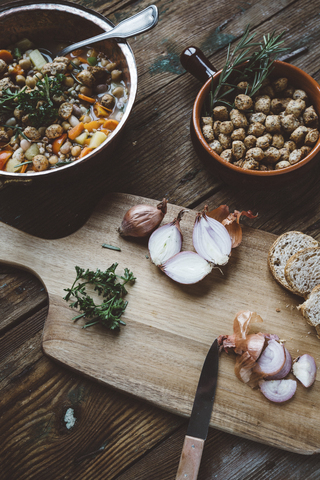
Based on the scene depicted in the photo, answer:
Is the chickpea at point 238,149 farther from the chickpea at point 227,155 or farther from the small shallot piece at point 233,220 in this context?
the small shallot piece at point 233,220

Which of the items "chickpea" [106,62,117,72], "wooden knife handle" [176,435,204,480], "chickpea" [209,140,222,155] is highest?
"chickpea" [106,62,117,72]

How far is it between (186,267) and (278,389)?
0.52 metres

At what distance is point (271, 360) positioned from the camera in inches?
47.8

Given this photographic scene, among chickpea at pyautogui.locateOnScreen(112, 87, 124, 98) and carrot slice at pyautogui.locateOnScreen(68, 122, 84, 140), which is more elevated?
chickpea at pyautogui.locateOnScreen(112, 87, 124, 98)

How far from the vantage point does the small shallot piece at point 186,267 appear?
127 centimetres

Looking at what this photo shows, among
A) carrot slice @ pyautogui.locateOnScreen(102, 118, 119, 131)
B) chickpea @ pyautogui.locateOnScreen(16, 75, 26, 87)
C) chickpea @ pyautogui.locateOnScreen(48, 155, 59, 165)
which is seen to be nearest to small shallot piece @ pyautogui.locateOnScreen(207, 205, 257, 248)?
carrot slice @ pyautogui.locateOnScreen(102, 118, 119, 131)

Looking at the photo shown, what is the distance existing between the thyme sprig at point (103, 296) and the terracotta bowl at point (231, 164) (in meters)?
0.50

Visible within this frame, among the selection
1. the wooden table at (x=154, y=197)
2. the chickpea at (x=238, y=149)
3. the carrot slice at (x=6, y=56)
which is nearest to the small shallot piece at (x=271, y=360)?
the wooden table at (x=154, y=197)

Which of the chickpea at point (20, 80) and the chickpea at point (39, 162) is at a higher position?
the chickpea at point (20, 80)

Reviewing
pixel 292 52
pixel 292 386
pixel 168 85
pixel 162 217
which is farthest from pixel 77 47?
pixel 292 386

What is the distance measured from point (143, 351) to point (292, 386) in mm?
525

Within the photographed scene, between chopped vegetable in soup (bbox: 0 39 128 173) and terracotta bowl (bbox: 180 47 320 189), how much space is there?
279mm

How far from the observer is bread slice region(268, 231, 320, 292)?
4.23 ft

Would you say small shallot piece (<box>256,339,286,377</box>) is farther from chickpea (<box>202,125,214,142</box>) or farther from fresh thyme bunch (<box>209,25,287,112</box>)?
fresh thyme bunch (<box>209,25,287,112</box>)
